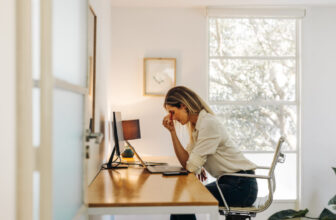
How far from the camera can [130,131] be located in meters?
3.63

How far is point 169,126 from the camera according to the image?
296 centimetres

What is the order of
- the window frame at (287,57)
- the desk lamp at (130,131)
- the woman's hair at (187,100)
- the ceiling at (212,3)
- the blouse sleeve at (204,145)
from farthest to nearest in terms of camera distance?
1. the window frame at (287,57)
2. the ceiling at (212,3)
3. the desk lamp at (130,131)
4. the woman's hair at (187,100)
5. the blouse sleeve at (204,145)

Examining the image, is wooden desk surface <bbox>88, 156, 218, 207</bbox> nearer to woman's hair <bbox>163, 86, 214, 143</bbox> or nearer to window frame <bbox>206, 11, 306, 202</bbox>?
woman's hair <bbox>163, 86, 214, 143</bbox>

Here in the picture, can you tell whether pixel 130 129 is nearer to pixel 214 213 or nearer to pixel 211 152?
pixel 211 152

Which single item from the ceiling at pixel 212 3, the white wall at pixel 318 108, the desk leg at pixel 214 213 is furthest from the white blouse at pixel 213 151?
the white wall at pixel 318 108

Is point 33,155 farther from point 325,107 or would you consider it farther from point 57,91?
point 325,107

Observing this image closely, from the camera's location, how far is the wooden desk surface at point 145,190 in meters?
1.74

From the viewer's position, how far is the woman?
261 cm

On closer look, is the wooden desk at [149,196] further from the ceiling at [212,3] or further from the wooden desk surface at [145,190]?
the ceiling at [212,3]
